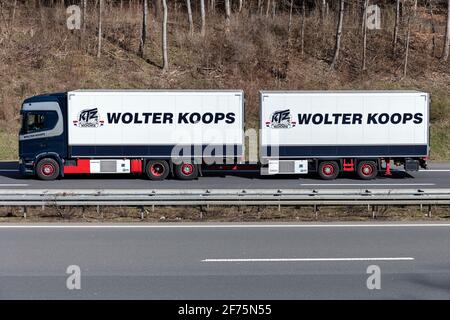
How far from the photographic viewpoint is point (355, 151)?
2272 centimetres

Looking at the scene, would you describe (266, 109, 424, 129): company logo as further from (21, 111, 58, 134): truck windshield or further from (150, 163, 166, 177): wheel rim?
(21, 111, 58, 134): truck windshield

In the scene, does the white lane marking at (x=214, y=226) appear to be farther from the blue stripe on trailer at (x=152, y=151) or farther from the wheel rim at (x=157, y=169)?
the wheel rim at (x=157, y=169)

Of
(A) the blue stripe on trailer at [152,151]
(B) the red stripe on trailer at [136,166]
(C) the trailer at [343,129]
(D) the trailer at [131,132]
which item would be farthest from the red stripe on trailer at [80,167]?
(C) the trailer at [343,129]

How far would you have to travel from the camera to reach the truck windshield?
22391 mm

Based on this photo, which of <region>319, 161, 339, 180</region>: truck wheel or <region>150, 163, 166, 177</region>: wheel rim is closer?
<region>150, 163, 166, 177</region>: wheel rim

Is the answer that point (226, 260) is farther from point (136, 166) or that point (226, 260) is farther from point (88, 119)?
point (88, 119)

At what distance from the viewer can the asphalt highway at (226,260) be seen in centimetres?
891

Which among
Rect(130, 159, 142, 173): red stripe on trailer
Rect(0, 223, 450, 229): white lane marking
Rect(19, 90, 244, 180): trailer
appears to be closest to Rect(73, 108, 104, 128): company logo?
Rect(19, 90, 244, 180): trailer

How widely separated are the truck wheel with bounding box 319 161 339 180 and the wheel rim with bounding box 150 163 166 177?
543cm

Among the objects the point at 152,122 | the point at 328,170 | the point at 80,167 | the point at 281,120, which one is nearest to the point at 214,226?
the point at 152,122

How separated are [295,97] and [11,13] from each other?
24785mm

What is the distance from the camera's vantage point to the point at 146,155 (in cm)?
2239

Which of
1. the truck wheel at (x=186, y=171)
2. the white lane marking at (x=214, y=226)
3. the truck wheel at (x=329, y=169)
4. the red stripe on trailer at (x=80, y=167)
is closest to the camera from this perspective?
the white lane marking at (x=214, y=226)

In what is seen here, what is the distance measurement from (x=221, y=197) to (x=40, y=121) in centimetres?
992
